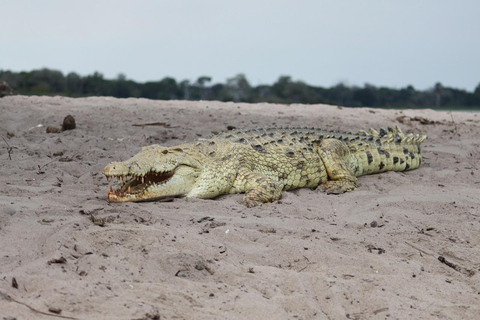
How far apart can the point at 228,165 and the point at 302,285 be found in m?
2.56

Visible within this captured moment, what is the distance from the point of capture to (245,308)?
296cm

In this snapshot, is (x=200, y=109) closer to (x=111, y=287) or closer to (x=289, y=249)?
(x=289, y=249)

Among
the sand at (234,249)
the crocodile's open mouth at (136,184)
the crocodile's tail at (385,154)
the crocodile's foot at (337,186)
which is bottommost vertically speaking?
the sand at (234,249)

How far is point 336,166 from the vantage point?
641 centimetres

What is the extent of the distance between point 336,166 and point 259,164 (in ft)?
3.43

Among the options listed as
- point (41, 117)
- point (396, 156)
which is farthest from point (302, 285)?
point (41, 117)

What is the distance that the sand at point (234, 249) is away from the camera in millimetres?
2969

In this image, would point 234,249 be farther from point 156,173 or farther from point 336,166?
point 336,166

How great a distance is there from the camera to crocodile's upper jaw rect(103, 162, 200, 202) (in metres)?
4.98

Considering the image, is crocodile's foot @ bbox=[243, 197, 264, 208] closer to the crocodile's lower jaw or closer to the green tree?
the crocodile's lower jaw

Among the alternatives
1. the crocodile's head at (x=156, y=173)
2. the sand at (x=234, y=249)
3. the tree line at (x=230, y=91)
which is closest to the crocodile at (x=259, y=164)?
the crocodile's head at (x=156, y=173)

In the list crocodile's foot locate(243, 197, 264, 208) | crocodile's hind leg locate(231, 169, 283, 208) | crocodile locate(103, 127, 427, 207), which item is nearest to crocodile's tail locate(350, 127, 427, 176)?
crocodile locate(103, 127, 427, 207)

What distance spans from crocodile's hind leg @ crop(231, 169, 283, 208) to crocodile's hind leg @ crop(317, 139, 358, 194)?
0.77 meters

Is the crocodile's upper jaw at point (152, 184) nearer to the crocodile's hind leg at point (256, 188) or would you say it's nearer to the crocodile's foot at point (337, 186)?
the crocodile's hind leg at point (256, 188)
